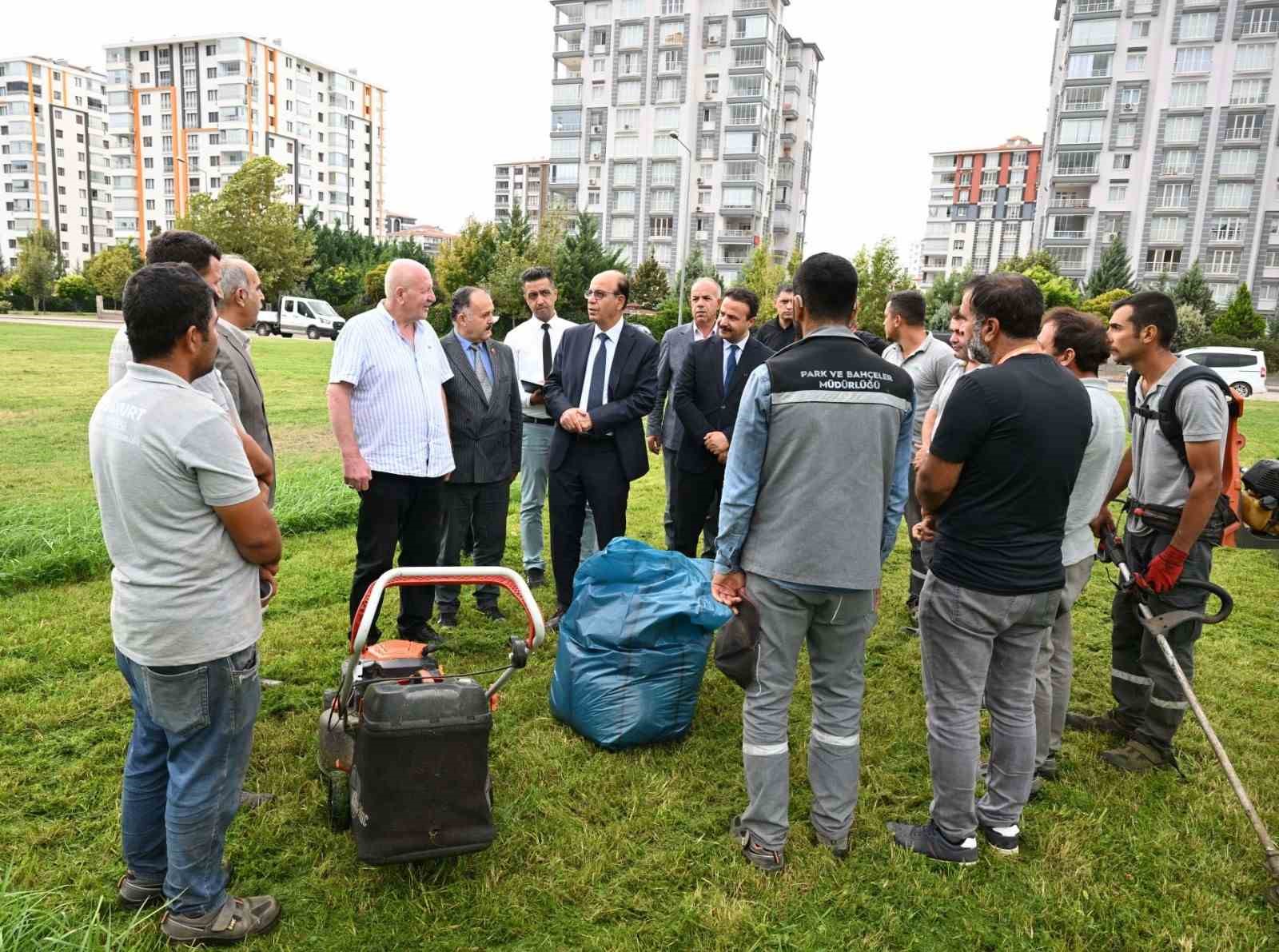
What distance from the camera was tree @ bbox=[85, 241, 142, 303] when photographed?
46.5 meters

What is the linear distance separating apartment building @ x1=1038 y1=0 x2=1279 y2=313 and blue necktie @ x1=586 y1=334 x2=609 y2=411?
6145 cm

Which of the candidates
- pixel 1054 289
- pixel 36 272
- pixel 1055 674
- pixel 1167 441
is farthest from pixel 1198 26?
pixel 36 272

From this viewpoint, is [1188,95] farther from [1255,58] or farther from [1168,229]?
[1168,229]

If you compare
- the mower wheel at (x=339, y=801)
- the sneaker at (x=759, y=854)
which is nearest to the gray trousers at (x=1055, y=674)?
the sneaker at (x=759, y=854)

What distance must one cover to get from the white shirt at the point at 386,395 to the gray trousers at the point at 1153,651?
11.3 feet

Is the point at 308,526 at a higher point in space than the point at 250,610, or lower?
lower

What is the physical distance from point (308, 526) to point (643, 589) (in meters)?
4.25

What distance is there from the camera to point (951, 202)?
330 feet

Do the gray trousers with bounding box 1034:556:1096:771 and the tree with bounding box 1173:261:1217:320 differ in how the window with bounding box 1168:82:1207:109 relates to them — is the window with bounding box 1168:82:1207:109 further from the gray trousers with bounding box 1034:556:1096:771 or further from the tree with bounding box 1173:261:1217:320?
the gray trousers with bounding box 1034:556:1096:771

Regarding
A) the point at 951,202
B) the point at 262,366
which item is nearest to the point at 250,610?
the point at 262,366

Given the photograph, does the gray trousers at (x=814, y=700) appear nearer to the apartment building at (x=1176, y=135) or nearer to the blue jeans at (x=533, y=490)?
the blue jeans at (x=533, y=490)

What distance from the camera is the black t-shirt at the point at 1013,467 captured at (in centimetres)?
268

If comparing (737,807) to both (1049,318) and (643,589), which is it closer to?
(643,589)

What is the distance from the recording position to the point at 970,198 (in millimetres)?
99500
